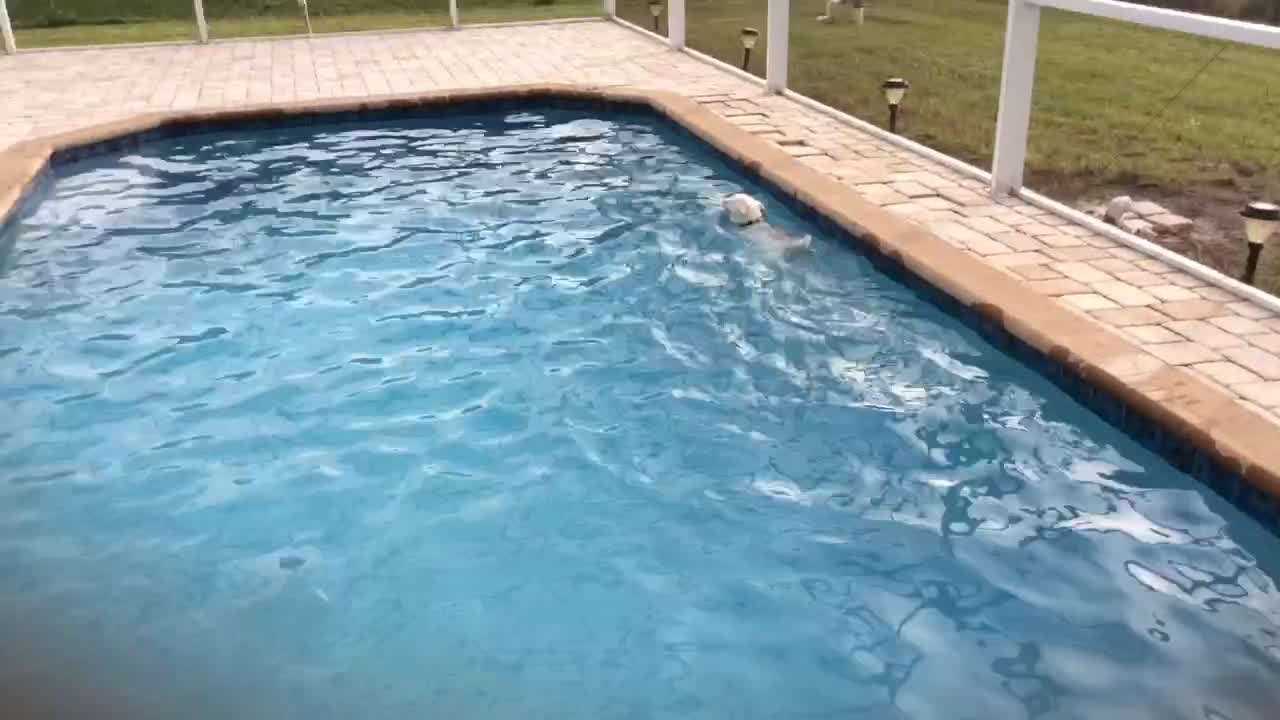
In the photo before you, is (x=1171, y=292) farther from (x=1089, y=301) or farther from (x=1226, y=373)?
(x=1226, y=373)

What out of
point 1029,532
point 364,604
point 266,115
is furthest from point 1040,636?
point 266,115

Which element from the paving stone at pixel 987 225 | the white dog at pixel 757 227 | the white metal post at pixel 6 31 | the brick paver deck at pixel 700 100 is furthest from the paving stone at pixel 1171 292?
the white metal post at pixel 6 31

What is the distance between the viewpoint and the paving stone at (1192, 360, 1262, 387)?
420cm

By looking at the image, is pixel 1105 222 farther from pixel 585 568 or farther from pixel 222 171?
pixel 222 171

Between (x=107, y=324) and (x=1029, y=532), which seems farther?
(x=107, y=324)

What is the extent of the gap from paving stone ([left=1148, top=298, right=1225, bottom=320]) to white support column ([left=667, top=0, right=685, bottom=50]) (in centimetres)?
740

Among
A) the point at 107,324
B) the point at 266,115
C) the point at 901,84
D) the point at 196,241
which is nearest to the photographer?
the point at 107,324

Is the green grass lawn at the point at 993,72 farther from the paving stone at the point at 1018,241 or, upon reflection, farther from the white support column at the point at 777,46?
the paving stone at the point at 1018,241

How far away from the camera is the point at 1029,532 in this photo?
3.96 m

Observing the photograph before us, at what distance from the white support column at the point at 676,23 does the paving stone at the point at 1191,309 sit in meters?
7.40

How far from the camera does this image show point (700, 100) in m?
9.31

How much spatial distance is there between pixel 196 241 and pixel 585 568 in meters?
4.07

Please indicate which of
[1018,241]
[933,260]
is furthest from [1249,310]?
[933,260]

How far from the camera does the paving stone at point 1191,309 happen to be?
4.74 meters
